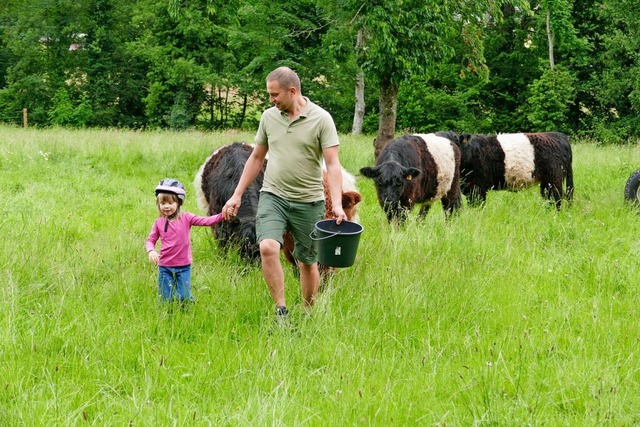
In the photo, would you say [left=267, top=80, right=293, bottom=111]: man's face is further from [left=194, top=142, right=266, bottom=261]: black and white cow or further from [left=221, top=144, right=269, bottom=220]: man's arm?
[left=194, top=142, right=266, bottom=261]: black and white cow

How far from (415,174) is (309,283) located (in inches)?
141

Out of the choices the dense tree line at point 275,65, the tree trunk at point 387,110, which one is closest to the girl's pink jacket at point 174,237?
the tree trunk at point 387,110

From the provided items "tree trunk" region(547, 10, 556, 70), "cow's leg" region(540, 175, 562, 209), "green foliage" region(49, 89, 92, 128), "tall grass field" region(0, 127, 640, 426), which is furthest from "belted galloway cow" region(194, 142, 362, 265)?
"green foliage" region(49, 89, 92, 128)

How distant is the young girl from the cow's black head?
3572mm

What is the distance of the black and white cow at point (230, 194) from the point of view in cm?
594

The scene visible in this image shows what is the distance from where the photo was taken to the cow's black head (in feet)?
26.6

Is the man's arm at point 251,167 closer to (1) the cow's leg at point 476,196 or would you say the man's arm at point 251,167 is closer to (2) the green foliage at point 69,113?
(1) the cow's leg at point 476,196

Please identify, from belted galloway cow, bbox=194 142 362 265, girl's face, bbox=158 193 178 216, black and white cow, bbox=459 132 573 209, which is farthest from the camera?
black and white cow, bbox=459 132 573 209

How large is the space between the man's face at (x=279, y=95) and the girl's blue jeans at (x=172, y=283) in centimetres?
156

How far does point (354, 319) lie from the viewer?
188 inches

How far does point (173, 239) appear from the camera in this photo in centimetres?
491

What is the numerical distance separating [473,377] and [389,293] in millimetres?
1579

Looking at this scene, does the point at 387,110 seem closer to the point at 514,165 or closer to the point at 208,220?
the point at 514,165

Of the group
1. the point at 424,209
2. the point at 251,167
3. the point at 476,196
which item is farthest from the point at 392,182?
the point at 476,196
